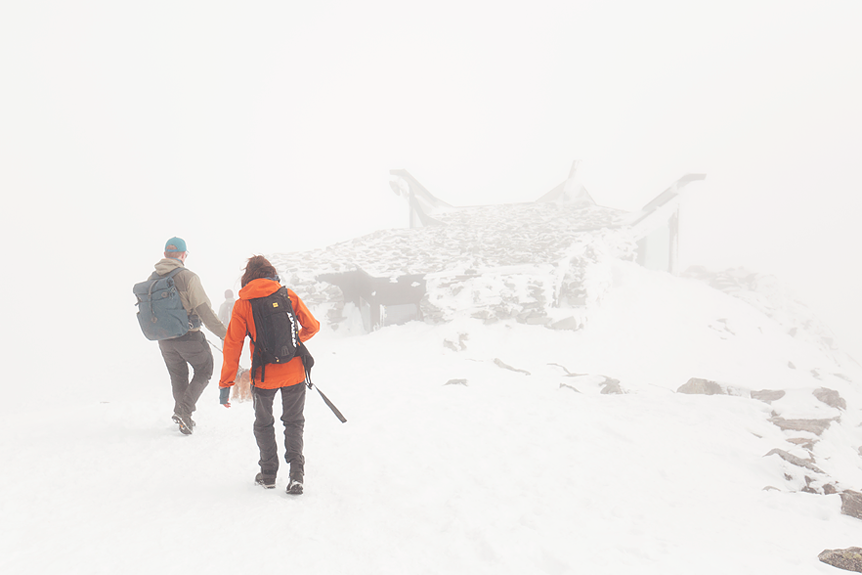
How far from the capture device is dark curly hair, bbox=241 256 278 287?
3.61m

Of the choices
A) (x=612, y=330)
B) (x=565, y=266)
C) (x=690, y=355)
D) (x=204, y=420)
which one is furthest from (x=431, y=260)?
(x=204, y=420)

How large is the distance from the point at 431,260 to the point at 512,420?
37.2 feet

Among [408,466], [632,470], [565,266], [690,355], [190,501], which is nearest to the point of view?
[190,501]

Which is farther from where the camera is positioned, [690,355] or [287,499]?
[690,355]

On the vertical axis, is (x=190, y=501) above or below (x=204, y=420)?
above

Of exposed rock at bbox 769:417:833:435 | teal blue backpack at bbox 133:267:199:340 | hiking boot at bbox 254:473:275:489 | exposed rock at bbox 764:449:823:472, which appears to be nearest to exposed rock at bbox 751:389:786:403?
exposed rock at bbox 769:417:833:435

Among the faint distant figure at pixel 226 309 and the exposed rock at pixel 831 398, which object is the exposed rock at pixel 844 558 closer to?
the exposed rock at pixel 831 398

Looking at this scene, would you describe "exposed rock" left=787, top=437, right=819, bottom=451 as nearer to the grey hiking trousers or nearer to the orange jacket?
the orange jacket

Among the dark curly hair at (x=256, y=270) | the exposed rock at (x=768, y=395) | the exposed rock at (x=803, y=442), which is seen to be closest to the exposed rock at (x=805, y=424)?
the exposed rock at (x=803, y=442)

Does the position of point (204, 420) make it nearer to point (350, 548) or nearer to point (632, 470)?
point (350, 548)

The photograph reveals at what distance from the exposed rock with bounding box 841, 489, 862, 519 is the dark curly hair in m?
6.28

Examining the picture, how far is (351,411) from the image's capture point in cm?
694

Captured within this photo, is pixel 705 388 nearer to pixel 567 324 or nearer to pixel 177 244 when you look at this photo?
pixel 567 324

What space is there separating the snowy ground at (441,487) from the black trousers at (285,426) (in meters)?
0.29
